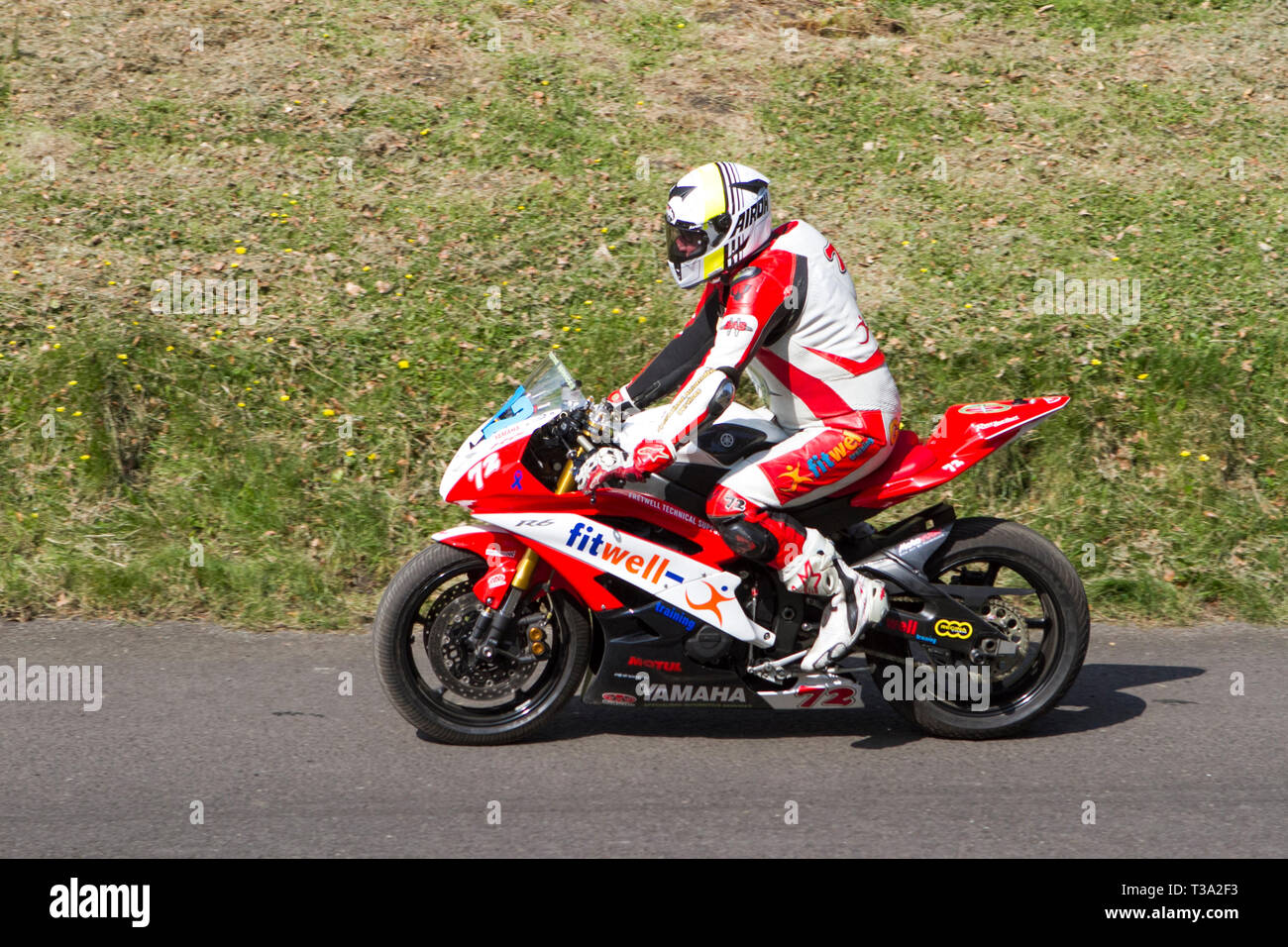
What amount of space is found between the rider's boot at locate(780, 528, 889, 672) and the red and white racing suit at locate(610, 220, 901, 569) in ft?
0.22

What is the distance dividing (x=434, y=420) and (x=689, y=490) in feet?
10.3

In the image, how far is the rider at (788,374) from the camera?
15.3 feet

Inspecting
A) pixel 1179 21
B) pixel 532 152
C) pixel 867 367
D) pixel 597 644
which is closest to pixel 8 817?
pixel 597 644

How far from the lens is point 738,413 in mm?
5297

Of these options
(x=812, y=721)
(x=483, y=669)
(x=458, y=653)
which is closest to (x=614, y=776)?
(x=483, y=669)

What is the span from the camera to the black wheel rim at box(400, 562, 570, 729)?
16.1 feet

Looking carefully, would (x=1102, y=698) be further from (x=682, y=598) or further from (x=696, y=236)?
(x=696, y=236)

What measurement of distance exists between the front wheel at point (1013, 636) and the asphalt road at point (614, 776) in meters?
0.11

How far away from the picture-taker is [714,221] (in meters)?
4.66

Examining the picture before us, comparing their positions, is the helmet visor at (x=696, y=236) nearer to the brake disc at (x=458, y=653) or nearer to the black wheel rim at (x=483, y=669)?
the black wheel rim at (x=483, y=669)


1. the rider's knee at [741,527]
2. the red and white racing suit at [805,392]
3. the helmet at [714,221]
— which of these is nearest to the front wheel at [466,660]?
the rider's knee at [741,527]

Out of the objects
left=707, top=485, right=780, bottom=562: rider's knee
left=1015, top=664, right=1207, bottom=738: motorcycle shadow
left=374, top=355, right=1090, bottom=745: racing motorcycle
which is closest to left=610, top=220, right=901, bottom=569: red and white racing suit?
left=707, top=485, right=780, bottom=562: rider's knee

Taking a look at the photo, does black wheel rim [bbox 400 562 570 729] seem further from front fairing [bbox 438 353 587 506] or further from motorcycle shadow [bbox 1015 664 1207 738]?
motorcycle shadow [bbox 1015 664 1207 738]

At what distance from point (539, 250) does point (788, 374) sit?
465cm
